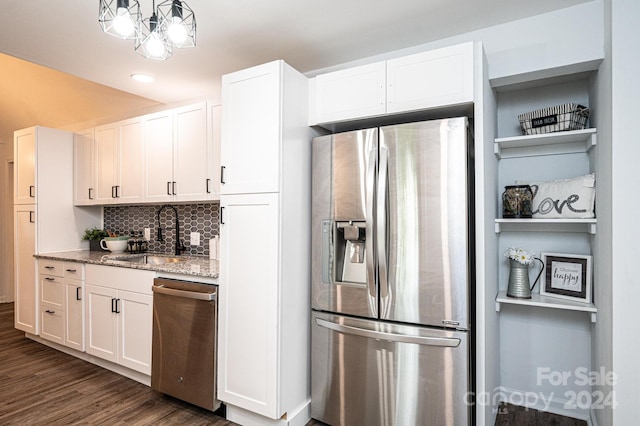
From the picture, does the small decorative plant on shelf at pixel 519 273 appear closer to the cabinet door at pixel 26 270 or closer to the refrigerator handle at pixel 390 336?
the refrigerator handle at pixel 390 336

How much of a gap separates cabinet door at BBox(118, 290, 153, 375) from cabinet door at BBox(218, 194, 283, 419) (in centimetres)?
76

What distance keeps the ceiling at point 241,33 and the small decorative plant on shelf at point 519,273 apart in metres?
1.46

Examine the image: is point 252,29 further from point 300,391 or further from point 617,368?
point 617,368

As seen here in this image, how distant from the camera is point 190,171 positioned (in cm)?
329

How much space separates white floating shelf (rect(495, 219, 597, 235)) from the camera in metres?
2.16

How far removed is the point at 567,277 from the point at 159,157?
3405 mm

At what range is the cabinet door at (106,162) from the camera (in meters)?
3.83

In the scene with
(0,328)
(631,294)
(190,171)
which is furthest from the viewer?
(0,328)

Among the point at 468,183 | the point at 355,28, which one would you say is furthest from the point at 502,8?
the point at 468,183

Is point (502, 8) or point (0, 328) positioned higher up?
point (502, 8)

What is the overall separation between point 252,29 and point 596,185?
2.29m

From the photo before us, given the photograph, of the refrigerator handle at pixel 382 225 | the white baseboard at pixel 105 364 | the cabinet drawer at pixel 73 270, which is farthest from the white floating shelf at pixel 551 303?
the cabinet drawer at pixel 73 270

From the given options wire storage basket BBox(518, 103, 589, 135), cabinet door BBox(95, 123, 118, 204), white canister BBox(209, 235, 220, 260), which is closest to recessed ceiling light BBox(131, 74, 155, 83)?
cabinet door BBox(95, 123, 118, 204)

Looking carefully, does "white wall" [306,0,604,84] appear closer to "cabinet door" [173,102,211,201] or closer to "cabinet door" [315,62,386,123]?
"cabinet door" [315,62,386,123]
